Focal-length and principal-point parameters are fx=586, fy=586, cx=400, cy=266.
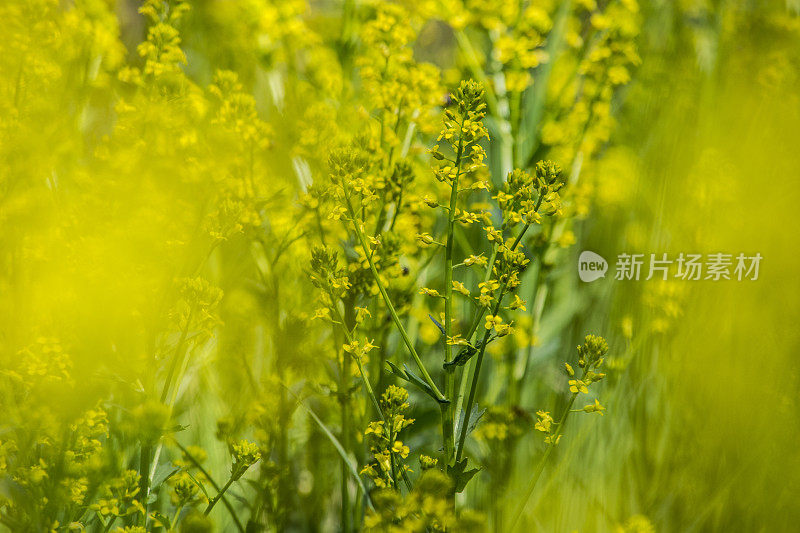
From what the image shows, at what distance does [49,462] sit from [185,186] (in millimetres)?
335

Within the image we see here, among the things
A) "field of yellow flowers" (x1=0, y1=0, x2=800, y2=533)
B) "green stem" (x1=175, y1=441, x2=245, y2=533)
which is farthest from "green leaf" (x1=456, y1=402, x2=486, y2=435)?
"green stem" (x1=175, y1=441, x2=245, y2=533)

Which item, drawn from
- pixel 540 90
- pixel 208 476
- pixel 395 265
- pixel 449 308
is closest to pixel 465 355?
pixel 449 308

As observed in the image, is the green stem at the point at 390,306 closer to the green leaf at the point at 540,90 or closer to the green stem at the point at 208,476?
the green stem at the point at 208,476

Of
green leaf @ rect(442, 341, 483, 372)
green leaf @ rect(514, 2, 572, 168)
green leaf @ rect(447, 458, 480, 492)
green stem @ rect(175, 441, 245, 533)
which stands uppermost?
green leaf @ rect(514, 2, 572, 168)

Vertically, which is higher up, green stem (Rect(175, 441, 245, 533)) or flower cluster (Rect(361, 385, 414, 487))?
flower cluster (Rect(361, 385, 414, 487))

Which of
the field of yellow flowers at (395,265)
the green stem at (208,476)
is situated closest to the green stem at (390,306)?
the field of yellow flowers at (395,265)

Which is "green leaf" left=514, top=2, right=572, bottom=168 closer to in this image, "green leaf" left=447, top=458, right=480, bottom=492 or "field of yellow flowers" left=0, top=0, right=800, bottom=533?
"field of yellow flowers" left=0, top=0, right=800, bottom=533

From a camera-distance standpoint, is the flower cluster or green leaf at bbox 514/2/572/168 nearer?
the flower cluster

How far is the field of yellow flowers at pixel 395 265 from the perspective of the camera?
0.62 metres

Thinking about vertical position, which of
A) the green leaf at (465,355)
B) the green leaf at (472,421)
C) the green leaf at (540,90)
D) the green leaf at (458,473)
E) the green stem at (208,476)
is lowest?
the green stem at (208,476)

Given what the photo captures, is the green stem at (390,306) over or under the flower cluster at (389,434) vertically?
over

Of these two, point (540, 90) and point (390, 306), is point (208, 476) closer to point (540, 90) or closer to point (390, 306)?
point (390, 306)

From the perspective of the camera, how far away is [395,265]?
0.68 meters

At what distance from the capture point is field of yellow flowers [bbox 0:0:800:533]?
2.03 ft
